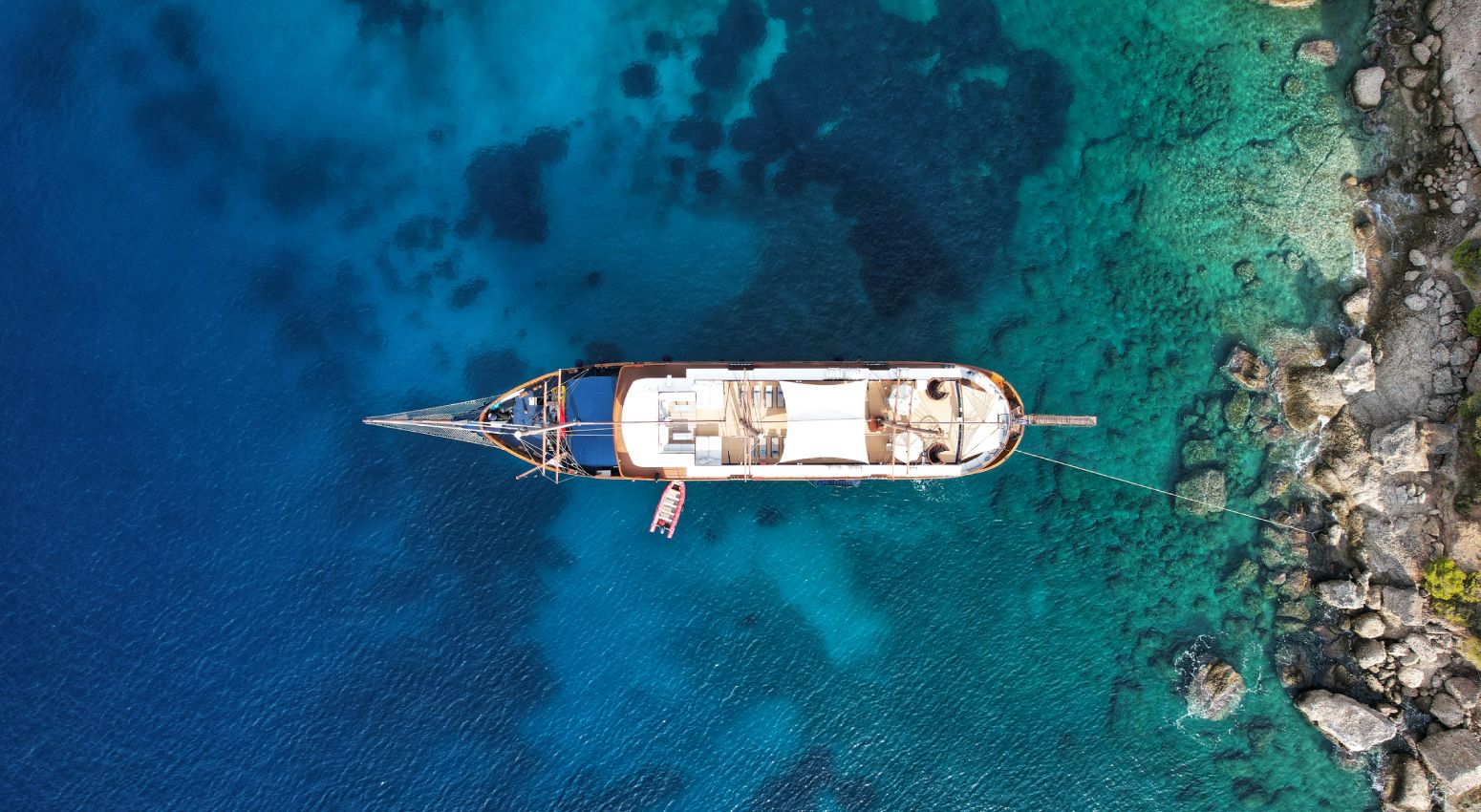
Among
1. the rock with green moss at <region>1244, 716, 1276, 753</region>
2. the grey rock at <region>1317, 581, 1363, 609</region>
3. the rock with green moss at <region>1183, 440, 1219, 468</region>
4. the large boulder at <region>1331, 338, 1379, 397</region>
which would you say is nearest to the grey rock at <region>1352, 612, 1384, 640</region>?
the grey rock at <region>1317, 581, 1363, 609</region>

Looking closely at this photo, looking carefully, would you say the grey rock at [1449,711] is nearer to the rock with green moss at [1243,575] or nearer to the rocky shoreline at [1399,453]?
the rocky shoreline at [1399,453]

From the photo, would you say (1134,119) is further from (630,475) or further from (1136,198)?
(630,475)

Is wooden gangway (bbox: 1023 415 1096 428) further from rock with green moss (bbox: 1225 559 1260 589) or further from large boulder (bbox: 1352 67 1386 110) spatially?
large boulder (bbox: 1352 67 1386 110)

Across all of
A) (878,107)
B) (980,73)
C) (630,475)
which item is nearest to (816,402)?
(630,475)

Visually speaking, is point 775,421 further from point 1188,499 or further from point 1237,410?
point 1237,410

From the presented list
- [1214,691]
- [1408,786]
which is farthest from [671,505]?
[1408,786]

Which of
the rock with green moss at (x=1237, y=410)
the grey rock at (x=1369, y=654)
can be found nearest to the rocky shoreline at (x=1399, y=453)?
the grey rock at (x=1369, y=654)
